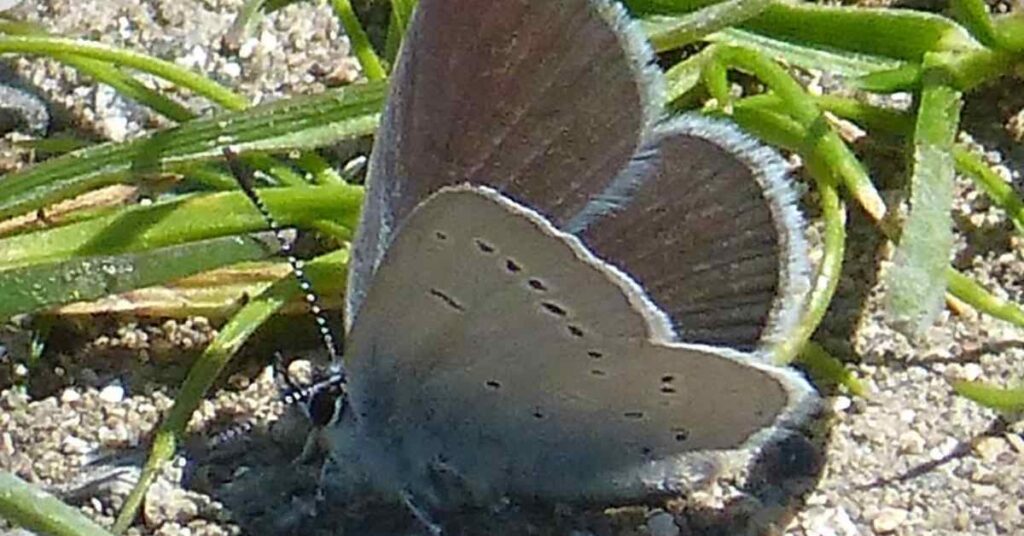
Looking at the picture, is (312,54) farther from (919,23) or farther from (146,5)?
(919,23)

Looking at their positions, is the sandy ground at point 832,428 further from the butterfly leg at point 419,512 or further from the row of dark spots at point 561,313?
the row of dark spots at point 561,313

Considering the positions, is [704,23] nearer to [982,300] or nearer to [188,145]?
[982,300]

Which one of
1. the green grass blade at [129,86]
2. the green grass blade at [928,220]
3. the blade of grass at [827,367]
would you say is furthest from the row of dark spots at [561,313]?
the green grass blade at [129,86]

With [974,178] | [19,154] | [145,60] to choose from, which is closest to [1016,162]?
[974,178]

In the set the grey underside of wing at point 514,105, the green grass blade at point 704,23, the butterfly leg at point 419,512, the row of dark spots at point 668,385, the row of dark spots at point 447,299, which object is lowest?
the butterfly leg at point 419,512

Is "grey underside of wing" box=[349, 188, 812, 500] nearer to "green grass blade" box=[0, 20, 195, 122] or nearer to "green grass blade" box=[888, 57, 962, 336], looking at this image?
"green grass blade" box=[888, 57, 962, 336]

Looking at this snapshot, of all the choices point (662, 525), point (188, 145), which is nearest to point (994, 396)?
point (662, 525)
